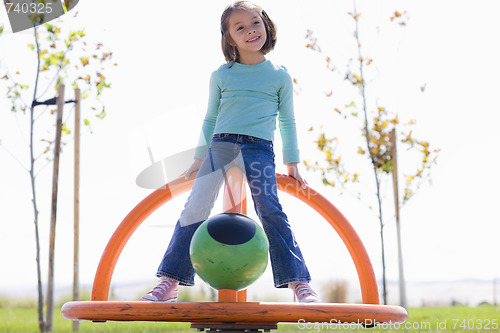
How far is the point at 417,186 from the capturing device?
5.60 metres

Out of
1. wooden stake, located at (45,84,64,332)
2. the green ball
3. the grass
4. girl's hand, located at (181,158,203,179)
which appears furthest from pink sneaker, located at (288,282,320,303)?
wooden stake, located at (45,84,64,332)

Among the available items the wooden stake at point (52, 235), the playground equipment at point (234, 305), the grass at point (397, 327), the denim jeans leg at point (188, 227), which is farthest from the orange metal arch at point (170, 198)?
the wooden stake at point (52, 235)

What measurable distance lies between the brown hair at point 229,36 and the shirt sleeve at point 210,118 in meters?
0.14

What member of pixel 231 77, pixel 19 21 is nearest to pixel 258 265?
pixel 231 77

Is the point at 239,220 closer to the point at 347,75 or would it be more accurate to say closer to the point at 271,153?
the point at 271,153

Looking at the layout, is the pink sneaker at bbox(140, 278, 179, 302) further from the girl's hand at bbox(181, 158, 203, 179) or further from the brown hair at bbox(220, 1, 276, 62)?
the brown hair at bbox(220, 1, 276, 62)

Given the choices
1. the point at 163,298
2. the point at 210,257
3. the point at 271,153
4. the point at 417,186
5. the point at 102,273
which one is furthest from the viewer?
the point at 417,186

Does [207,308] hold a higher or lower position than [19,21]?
lower

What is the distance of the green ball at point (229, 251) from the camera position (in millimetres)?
2303

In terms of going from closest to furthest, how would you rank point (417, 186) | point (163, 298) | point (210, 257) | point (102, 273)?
point (210, 257) → point (163, 298) → point (102, 273) → point (417, 186)

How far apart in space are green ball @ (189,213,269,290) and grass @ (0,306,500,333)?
2.91 m

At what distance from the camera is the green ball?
2303 millimetres

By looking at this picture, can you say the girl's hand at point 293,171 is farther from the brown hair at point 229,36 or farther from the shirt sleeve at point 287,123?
the brown hair at point 229,36

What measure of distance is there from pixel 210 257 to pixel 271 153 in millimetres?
721
